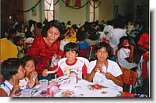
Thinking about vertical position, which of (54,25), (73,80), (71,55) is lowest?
(73,80)

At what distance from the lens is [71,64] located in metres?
3.56

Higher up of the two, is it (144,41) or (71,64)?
(144,41)

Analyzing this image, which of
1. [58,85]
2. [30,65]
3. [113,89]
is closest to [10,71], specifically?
[30,65]

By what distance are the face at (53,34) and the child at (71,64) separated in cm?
12

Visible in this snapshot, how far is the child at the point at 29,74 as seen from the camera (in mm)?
3553

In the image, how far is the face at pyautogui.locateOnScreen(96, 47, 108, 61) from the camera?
353 centimetres

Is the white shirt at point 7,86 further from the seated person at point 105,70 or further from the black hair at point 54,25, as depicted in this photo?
the seated person at point 105,70

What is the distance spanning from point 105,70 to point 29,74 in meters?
0.66

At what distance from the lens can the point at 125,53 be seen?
3.53 m

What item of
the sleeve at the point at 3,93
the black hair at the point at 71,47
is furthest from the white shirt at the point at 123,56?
the sleeve at the point at 3,93

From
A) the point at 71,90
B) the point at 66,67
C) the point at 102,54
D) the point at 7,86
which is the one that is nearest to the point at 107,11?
the point at 102,54

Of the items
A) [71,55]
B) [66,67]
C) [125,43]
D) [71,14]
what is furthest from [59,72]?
[125,43]

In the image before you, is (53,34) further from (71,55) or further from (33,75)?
(33,75)

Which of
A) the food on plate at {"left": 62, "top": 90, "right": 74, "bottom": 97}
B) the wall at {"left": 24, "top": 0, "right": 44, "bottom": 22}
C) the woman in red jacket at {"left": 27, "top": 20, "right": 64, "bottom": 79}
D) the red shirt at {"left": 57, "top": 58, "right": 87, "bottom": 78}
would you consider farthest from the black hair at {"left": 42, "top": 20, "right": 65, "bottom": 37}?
the food on plate at {"left": 62, "top": 90, "right": 74, "bottom": 97}
